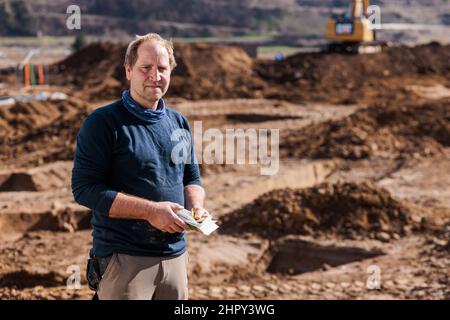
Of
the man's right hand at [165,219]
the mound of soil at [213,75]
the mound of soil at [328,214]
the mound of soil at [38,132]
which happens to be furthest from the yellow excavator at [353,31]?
the man's right hand at [165,219]

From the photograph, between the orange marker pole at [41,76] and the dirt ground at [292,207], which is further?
the orange marker pole at [41,76]

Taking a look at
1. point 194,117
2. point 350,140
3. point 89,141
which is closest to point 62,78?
point 194,117

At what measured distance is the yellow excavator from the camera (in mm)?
26359

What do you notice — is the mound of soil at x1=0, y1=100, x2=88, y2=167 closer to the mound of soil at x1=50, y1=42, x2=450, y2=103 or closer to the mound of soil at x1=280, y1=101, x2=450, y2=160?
the mound of soil at x1=50, y1=42, x2=450, y2=103

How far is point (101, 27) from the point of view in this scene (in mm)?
53750

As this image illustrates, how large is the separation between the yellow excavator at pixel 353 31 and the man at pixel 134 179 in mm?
24234

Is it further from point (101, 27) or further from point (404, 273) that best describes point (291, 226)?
point (101, 27)

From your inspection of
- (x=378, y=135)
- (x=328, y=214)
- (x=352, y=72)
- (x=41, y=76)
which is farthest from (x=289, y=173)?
(x=41, y=76)

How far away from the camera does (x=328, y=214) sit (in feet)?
27.6

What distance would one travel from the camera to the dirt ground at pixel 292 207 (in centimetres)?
700

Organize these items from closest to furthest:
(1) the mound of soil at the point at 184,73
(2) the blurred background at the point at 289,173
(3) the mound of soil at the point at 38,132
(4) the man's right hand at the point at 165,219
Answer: (4) the man's right hand at the point at 165,219 < (2) the blurred background at the point at 289,173 < (3) the mound of soil at the point at 38,132 < (1) the mound of soil at the point at 184,73

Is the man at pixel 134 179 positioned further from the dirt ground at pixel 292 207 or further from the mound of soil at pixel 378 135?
the mound of soil at pixel 378 135

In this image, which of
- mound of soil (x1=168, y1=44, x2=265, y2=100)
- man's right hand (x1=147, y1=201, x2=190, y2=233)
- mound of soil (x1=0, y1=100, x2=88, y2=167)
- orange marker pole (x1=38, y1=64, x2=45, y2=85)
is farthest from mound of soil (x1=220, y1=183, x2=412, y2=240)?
orange marker pole (x1=38, y1=64, x2=45, y2=85)

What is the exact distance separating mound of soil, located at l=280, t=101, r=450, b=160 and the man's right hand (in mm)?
10872
